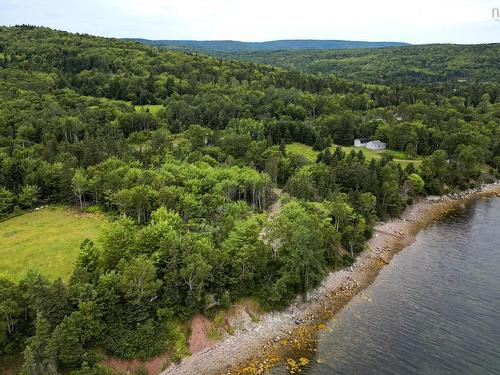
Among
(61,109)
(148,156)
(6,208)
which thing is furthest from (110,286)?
(61,109)

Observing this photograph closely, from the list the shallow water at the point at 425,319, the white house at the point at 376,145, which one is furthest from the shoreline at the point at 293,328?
the white house at the point at 376,145

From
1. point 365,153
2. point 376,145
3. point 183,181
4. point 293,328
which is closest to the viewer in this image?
point 293,328

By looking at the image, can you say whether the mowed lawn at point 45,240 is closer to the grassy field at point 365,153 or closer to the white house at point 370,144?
the grassy field at point 365,153

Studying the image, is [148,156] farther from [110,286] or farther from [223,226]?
[110,286]

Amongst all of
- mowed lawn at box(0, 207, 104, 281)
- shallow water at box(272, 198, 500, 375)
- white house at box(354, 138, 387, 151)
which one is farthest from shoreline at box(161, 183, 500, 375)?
white house at box(354, 138, 387, 151)

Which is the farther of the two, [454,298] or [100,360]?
[454,298]

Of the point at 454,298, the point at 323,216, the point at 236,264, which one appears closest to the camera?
the point at 236,264

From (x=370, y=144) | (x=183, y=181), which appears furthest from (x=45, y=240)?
(x=370, y=144)

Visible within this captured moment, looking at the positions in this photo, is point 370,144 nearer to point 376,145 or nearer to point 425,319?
point 376,145
